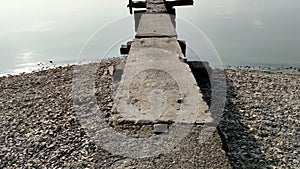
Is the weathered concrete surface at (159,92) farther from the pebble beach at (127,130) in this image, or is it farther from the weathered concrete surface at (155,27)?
the weathered concrete surface at (155,27)

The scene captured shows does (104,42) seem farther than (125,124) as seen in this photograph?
Yes

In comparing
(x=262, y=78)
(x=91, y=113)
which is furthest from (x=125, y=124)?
(x=262, y=78)

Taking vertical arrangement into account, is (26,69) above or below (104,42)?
below

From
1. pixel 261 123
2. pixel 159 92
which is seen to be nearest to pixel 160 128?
pixel 159 92

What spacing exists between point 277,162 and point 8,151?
3.34 meters

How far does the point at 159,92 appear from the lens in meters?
3.93

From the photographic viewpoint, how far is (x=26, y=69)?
36.2 feet

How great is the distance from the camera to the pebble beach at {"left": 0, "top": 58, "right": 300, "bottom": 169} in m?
3.19

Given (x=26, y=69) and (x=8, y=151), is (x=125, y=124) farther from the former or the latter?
(x=26, y=69)

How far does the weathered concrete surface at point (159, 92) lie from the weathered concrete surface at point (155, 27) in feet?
3.92

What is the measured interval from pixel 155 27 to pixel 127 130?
3.81 meters

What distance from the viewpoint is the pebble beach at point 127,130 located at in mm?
3191

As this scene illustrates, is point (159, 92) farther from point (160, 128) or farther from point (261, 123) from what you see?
point (261, 123)

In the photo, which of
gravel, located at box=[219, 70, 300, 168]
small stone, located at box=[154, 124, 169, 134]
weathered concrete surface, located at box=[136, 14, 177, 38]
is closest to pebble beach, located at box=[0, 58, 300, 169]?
gravel, located at box=[219, 70, 300, 168]
